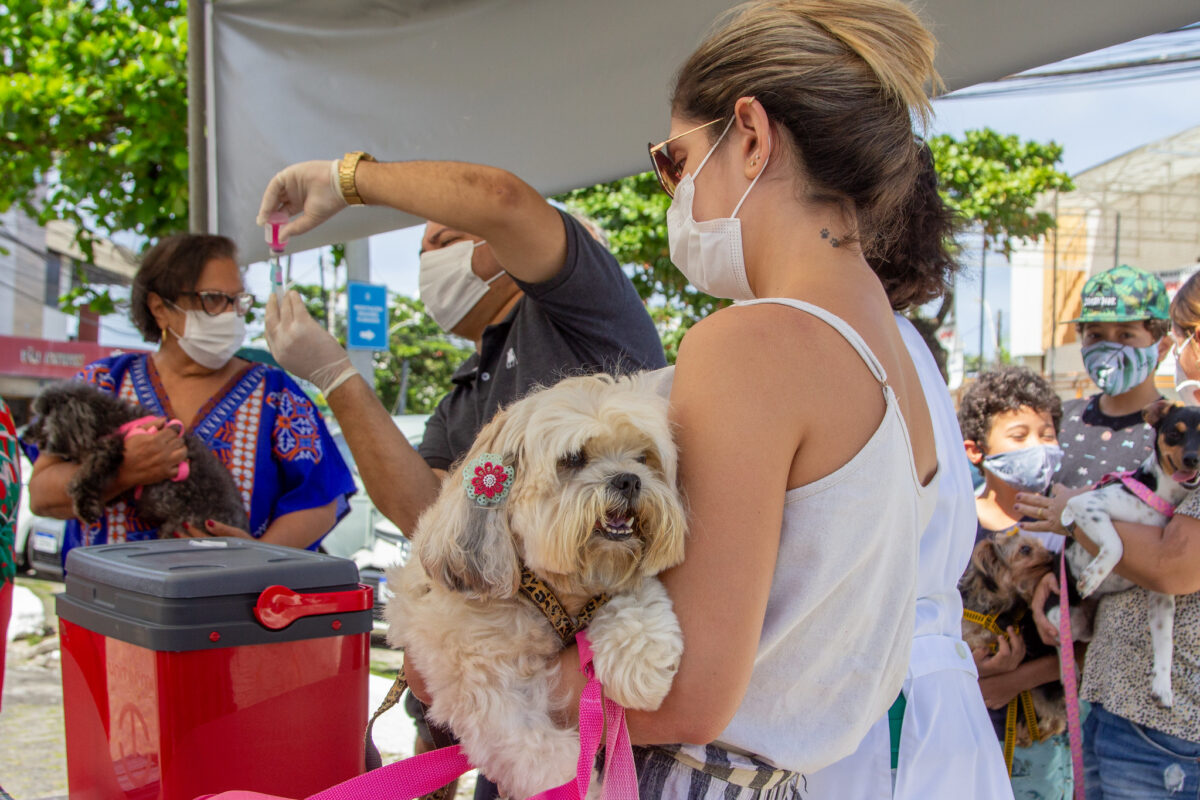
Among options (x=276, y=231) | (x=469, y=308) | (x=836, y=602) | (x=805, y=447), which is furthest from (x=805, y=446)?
(x=276, y=231)

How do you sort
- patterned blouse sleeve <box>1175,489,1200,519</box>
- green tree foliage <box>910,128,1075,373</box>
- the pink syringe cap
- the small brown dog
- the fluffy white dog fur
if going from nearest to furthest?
the fluffy white dog fur
the pink syringe cap
patterned blouse sleeve <box>1175,489,1200,519</box>
the small brown dog
green tree foliage <box>910,128,1075,373</box>

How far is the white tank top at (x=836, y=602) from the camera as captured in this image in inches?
49.4

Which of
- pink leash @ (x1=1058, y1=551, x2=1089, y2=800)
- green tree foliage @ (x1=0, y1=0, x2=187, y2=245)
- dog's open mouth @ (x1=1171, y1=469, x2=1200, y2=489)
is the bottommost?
pink leash @ (x1=1058, y1=551, x2=1089, y2=800)

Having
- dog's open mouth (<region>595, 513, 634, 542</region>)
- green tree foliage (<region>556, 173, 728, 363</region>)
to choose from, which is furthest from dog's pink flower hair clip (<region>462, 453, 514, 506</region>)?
green tree foliage (<region>556, 173, 728, 363</region>)

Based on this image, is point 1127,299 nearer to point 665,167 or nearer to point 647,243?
point 665,167

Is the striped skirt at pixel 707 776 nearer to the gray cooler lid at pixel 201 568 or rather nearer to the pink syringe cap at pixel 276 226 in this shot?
the gray cooler lid at pixel 201 568

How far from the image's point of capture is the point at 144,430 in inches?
122

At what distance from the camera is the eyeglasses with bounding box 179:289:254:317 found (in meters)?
3.36

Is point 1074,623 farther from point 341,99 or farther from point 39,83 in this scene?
point 39,83

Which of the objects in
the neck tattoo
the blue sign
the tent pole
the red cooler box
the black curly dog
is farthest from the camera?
the blue sign

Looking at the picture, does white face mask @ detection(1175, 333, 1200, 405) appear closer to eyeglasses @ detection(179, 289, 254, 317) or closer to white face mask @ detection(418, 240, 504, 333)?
white face mask @ detection(418, 240, 504, 333)

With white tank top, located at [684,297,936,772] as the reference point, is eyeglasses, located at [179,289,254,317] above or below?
above

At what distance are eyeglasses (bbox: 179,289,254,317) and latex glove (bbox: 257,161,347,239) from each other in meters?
1.14

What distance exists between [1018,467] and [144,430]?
11.6ft
